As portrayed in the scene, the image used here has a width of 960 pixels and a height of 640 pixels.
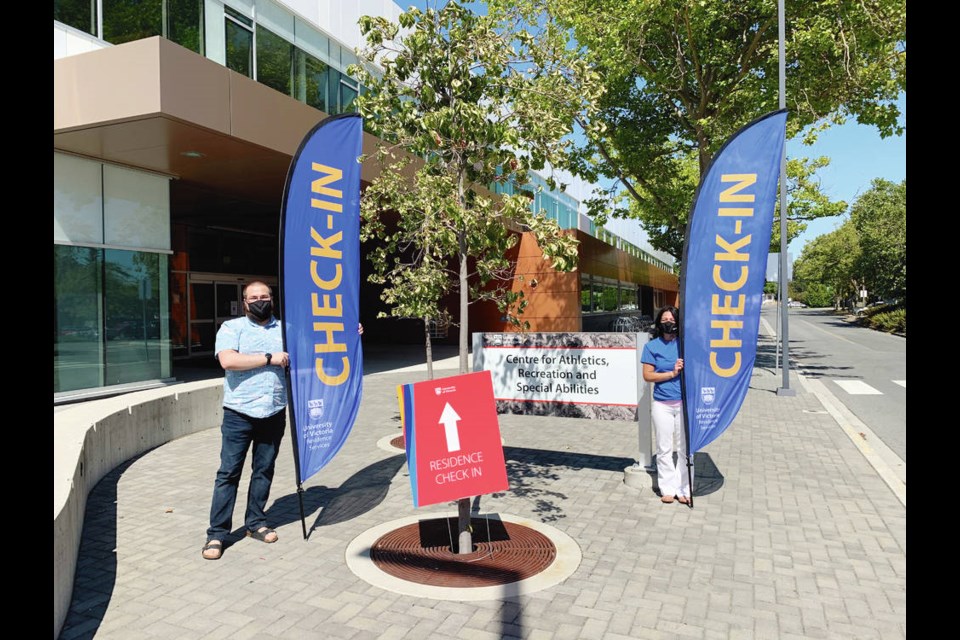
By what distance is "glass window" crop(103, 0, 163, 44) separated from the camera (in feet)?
35.9

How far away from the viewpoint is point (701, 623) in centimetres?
365

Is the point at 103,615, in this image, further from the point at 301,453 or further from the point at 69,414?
the point at 69,414

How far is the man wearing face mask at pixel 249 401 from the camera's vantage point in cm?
466

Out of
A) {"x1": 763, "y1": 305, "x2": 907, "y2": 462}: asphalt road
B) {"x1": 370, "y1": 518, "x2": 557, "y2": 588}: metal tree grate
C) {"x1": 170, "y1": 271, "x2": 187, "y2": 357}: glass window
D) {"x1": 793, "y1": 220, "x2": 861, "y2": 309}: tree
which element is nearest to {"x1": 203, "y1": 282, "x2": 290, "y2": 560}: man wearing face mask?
{"x1": 370, "y1": 518, "x2": 557, "y2": 588}: metal tree grate

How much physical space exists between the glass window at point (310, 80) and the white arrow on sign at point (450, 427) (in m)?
12.0

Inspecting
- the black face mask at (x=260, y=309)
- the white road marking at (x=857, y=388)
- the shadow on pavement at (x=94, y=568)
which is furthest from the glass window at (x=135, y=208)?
the white road marking at (x=857, y=388)

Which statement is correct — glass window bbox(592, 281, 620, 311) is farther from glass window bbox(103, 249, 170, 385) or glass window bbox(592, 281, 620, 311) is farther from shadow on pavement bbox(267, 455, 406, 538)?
shadow on pavement bbox(267, 455, 406, 538)

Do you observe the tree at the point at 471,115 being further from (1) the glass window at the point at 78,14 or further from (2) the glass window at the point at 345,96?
(2) the glass window at the point at 345,96

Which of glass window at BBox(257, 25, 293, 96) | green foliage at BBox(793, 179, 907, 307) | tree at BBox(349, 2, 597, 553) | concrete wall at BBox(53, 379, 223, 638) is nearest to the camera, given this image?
concrete wall at BBox(53, 379, 223, 638)

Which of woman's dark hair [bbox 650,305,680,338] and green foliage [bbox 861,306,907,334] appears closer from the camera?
woman's dark hair [bbox 650,305,680,338]

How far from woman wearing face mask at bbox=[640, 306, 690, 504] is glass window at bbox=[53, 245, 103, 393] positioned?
33.7 ft

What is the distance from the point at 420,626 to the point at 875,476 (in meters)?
5.76

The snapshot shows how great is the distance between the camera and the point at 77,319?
1125 cm
